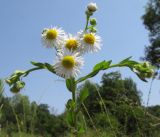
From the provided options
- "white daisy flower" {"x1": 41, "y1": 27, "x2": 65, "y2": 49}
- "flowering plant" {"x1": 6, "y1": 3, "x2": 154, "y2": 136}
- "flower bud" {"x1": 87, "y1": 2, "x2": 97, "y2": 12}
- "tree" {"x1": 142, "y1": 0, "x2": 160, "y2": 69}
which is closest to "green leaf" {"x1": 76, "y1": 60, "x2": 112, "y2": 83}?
→ "flowering plant" {"x1": 6, "y1": 3, "x2": 154, "y2": 136}

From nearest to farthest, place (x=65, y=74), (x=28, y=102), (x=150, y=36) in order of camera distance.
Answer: (x=65, y=74) < (x=28, y=102) < (x=150, y=36)

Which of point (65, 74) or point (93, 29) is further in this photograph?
point (93, 29)

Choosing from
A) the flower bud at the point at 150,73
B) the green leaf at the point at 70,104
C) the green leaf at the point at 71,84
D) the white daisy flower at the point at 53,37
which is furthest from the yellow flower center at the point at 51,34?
the flower bud at the point at 150,73

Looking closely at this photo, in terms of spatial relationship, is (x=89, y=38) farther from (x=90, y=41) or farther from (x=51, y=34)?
(x=51, y=34)

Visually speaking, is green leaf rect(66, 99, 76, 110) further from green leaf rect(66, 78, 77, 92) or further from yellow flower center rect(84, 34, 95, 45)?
yellow flower center rect(84, 34, 95, 45)

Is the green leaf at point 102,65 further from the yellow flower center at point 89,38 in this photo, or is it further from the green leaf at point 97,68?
the yellow flower center at point 89,38

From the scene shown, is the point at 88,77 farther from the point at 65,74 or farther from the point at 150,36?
the point at 150,36

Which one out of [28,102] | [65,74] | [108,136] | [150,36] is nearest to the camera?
[65,74]

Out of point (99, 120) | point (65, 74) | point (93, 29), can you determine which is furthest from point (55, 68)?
point (99, 120)
